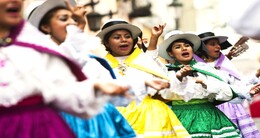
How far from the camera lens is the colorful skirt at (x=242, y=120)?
26.6 feet

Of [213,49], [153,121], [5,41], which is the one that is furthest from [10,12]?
[213,49]

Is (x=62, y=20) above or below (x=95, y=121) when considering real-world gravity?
above

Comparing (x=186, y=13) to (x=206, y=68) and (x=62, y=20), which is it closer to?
(x=206, y=68)

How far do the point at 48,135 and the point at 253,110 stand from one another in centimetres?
1084

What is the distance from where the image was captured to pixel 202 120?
715 cm

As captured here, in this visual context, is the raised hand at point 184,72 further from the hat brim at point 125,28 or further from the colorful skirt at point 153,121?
the hat brim at point 125,28

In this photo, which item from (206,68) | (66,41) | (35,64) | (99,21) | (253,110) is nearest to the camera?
(35,64)

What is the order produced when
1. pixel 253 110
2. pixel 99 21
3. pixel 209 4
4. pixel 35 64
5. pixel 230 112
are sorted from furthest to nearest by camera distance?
1. pixel 209 4
2. pixel 99 21
3. pixel 253 110
4. pixel 230 112
5. pixel 35 64

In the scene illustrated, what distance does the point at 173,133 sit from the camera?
6.68 m

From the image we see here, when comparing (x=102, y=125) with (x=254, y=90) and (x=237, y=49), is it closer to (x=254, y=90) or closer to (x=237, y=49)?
(x=254, y=90)

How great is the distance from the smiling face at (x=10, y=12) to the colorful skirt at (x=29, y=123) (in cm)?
40

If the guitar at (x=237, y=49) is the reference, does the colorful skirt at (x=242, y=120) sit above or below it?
below

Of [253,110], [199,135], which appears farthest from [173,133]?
[253,110]

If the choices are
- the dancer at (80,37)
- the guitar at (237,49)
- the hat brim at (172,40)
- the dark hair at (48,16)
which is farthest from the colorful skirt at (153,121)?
the guitar at (237,49)
